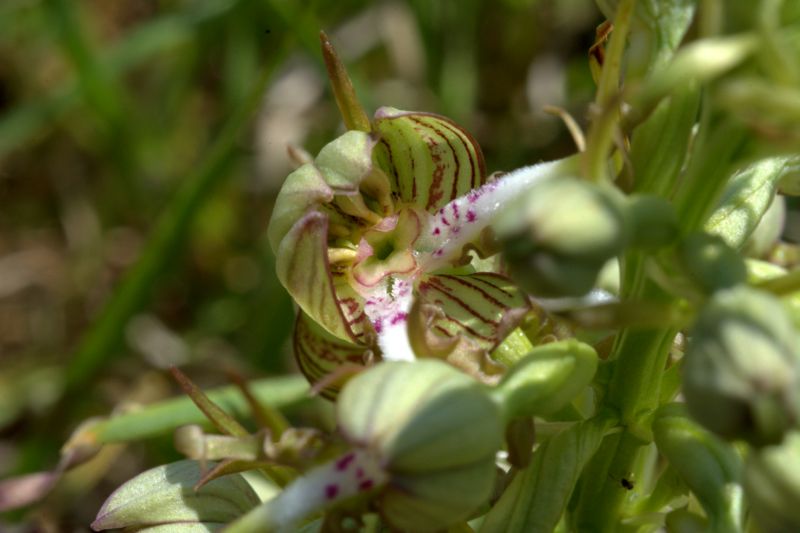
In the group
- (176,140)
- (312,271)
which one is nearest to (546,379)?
(312,271)

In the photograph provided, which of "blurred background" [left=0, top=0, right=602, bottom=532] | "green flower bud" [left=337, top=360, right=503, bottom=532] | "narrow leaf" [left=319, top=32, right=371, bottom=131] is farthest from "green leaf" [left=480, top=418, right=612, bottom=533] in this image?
"blurred background" [left=0, top=0, right=602, bottom=532]

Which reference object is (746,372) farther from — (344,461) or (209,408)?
(209,408)

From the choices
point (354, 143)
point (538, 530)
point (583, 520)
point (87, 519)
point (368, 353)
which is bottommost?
point (87, 519)

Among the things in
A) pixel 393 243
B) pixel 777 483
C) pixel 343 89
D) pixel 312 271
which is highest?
pixel 343 89

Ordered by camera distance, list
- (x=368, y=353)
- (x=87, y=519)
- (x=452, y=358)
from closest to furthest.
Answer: (x=452, y=358)
(x=368, y=353)
(x=87, y=519)

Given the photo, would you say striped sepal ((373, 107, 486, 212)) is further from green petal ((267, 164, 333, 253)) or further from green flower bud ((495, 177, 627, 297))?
green flower bud ((495, 177, 627, 297))

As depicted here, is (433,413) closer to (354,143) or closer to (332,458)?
(332,458)

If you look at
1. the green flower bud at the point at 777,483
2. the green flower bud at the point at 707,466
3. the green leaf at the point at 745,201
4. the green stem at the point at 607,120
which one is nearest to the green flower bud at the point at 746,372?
the green flower bud at the point at 777,483

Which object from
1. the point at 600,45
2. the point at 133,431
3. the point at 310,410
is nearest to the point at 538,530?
the point at 600,45
